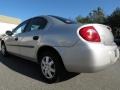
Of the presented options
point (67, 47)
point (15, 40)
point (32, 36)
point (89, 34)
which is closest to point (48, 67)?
point (67, 47)

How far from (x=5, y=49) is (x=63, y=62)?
405 centimetres

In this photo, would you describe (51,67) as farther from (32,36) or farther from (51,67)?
(32,36)

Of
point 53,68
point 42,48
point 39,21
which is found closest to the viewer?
point 53,68

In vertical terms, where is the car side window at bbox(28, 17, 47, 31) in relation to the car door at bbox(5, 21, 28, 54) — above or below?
above

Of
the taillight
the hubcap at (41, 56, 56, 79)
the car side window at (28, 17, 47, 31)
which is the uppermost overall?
the car side window at (28, 17, 47, 31)

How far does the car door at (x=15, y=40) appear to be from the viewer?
6.44 m

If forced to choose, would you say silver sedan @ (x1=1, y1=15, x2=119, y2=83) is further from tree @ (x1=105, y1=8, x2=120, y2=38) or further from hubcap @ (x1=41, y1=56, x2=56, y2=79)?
tree @ (x1=105, y1=8, x2=120, y2=38)

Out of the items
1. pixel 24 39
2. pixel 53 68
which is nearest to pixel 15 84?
pixel 53 68

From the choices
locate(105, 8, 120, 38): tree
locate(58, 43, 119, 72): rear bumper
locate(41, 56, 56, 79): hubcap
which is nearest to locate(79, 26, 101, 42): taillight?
locate(58, 43, 119, 72): rear bumper

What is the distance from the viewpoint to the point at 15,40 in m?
6.58

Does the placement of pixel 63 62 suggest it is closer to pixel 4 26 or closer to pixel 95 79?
pixel 95 79

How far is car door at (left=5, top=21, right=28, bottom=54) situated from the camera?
6.44 m

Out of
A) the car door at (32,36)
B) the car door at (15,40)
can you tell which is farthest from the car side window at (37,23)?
the car door at (15,40)

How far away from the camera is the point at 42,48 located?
5105mm
